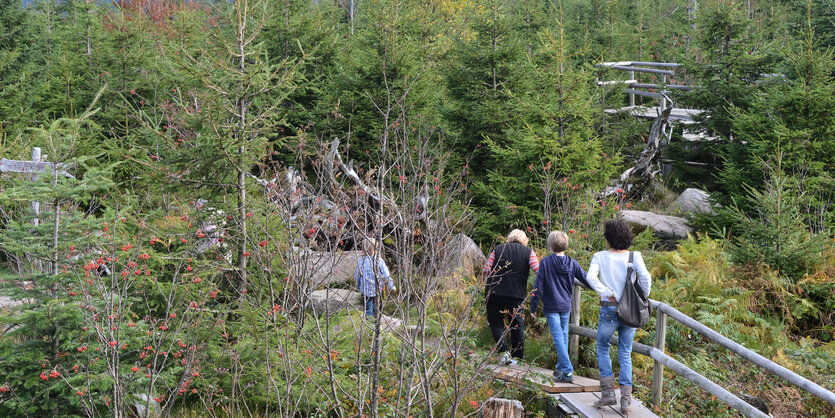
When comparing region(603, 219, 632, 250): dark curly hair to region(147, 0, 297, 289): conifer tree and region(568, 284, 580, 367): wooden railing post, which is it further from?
region(147, 0, 297, 289): conifer tree

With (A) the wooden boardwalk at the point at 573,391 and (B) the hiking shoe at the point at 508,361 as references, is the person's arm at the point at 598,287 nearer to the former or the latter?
(A) the wooden boardwalk at the point at 573,391

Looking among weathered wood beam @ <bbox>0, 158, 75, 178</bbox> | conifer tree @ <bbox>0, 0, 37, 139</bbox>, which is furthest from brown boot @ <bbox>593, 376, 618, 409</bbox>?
conifer tree @ <bbox>0, 0, 37, 139</bbox>

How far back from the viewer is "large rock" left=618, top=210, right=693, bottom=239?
39.7ft

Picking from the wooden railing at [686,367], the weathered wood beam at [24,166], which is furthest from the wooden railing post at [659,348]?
the weathered wood beam at [24,166]

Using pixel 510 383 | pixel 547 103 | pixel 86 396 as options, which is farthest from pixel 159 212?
pixel 547 103

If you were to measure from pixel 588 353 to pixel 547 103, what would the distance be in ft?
17.6

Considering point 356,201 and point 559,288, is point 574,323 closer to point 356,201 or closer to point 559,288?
point 559,288

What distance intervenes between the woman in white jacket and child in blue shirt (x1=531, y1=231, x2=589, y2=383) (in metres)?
0.77

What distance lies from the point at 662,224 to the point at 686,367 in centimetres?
722

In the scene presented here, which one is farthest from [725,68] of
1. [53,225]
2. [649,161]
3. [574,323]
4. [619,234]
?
[53,225]

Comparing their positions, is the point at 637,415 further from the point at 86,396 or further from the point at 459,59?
the point at 459,59

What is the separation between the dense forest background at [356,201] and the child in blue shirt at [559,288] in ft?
1.71

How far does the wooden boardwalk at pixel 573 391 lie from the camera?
18.8 feet

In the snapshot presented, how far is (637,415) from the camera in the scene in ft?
18.5
